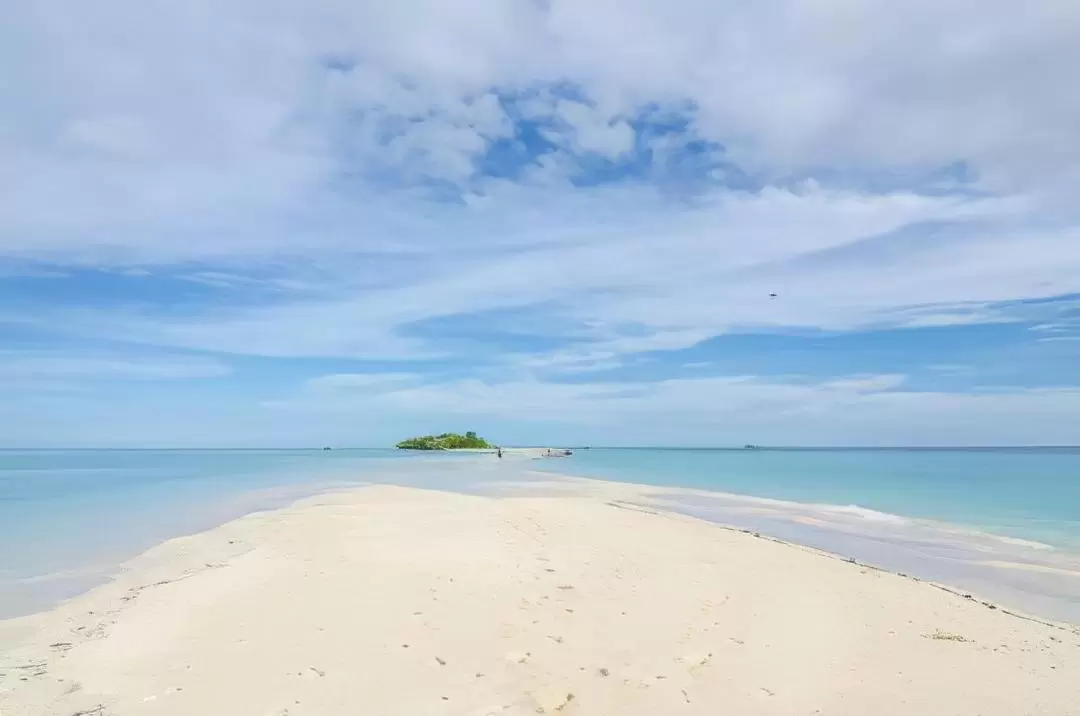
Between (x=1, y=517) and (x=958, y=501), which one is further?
(x=958, y=501)

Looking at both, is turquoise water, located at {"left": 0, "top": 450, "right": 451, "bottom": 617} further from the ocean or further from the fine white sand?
the fine white sand

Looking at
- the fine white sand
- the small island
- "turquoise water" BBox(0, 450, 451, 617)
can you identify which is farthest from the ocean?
the small island

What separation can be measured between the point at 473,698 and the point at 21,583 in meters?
8.22

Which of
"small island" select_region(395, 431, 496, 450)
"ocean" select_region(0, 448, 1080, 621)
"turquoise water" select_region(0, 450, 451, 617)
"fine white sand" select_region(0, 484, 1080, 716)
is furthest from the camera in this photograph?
"small island" select_region(395, 431, 496, 450)

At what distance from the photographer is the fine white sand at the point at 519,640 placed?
5180mm

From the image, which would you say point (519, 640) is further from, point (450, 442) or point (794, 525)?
point (450, 442)

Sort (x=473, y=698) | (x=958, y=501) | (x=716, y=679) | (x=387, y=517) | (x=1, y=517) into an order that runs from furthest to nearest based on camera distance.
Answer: (x=958, y=501), (x=1, y=517), (x=387, y=517), (x=716, y=679), (x=473, y=698)

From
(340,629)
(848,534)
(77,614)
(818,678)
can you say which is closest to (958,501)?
(848,534)

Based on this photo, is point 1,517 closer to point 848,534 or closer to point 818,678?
point 818,678

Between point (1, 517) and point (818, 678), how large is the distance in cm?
2077

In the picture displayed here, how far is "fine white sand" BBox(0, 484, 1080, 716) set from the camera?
5180 mm

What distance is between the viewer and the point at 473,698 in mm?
5109

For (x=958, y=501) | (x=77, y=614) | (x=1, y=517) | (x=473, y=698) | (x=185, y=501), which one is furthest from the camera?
(x=958, y=501)

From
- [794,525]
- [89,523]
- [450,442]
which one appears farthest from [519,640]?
[450,442]
